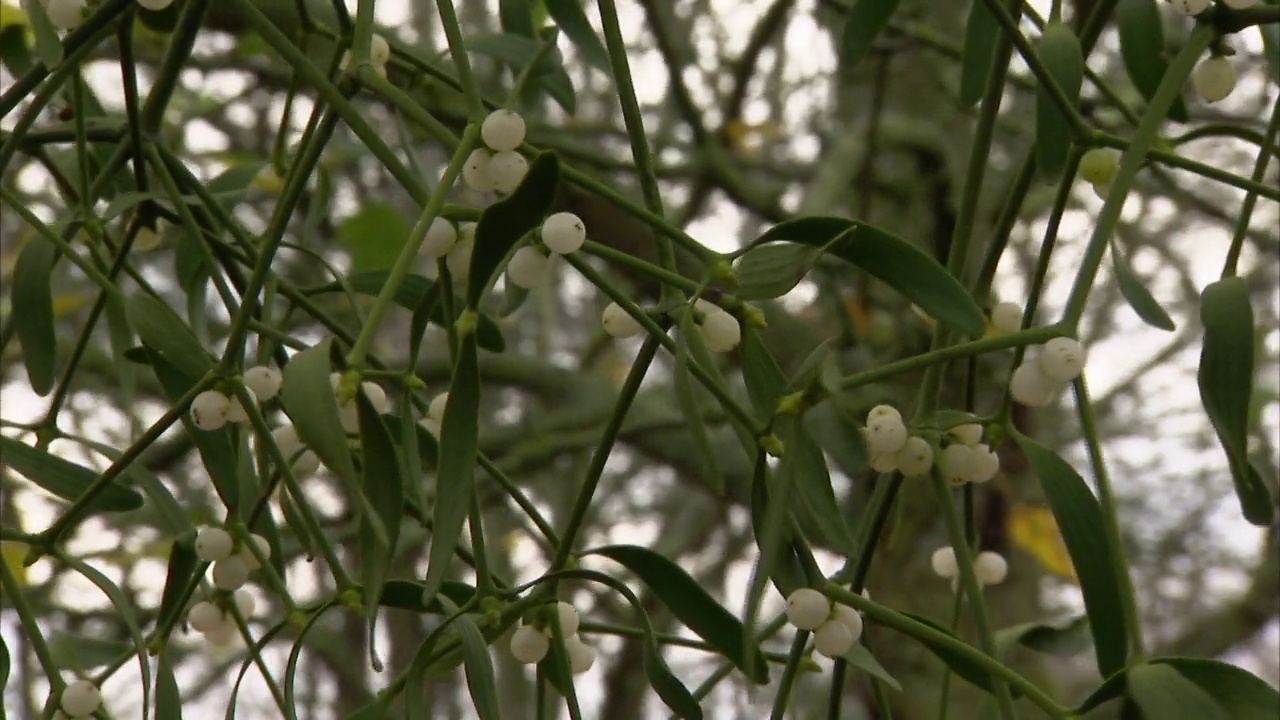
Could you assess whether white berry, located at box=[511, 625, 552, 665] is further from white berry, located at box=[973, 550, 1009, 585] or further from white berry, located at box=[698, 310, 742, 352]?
white berry, located at box=[973, 550, 1009, 585]

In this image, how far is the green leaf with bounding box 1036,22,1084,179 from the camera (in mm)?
412

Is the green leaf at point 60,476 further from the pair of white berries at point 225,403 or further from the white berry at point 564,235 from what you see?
the white berry at point 564,235

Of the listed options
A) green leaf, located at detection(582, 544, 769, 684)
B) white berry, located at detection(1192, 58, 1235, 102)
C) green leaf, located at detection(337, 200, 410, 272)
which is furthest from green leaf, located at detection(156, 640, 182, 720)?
green leaf, located at detection(337, 200, 410, 272)

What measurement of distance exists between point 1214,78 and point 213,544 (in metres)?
0.32

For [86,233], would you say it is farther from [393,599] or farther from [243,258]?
[393,599]

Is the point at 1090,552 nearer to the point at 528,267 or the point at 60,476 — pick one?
the point at 528,267

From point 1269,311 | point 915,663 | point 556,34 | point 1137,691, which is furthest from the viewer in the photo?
point 1269,311

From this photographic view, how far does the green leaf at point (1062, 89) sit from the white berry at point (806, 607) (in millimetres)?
150

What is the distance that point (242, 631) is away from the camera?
46cm

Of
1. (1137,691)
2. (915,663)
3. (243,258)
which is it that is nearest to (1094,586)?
(1137,691)

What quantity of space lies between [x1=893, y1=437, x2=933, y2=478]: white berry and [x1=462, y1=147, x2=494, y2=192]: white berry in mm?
111

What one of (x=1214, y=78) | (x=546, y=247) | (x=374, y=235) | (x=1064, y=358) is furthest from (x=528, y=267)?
(x=374, y=235)

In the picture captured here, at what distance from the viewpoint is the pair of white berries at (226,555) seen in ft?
1.37

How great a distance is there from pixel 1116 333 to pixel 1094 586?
1.83m
